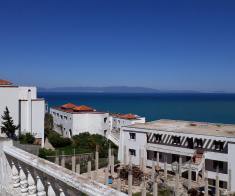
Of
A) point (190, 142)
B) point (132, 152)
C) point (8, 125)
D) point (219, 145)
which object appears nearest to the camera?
point (219, 145)

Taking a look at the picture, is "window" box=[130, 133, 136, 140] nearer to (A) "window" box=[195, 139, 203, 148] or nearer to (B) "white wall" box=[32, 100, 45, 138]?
(A) "window" box=[195, 139, 203, 148]

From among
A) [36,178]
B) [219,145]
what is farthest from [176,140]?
[36,178]

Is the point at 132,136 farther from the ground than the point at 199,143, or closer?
closer

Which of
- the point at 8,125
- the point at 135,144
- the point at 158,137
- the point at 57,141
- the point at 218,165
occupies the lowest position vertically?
the point at 57,141

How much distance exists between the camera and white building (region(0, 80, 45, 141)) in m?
32.8

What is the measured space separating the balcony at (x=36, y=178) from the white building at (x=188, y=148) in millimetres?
22322

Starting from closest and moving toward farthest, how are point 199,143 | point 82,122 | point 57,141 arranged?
1. point 199,143
2. point 57,141
3. point 82,122

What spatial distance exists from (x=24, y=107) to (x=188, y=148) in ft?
59.9

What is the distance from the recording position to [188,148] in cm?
2981

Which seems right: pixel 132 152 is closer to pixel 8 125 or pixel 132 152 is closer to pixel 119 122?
pixel 8 125

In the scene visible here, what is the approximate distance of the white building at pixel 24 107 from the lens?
3279 centimetres

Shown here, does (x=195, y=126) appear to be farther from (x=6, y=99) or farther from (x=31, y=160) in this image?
(x=31, y=160)

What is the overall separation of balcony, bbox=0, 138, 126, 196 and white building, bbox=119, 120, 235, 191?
22.3 metres

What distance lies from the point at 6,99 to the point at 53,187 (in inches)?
1211
